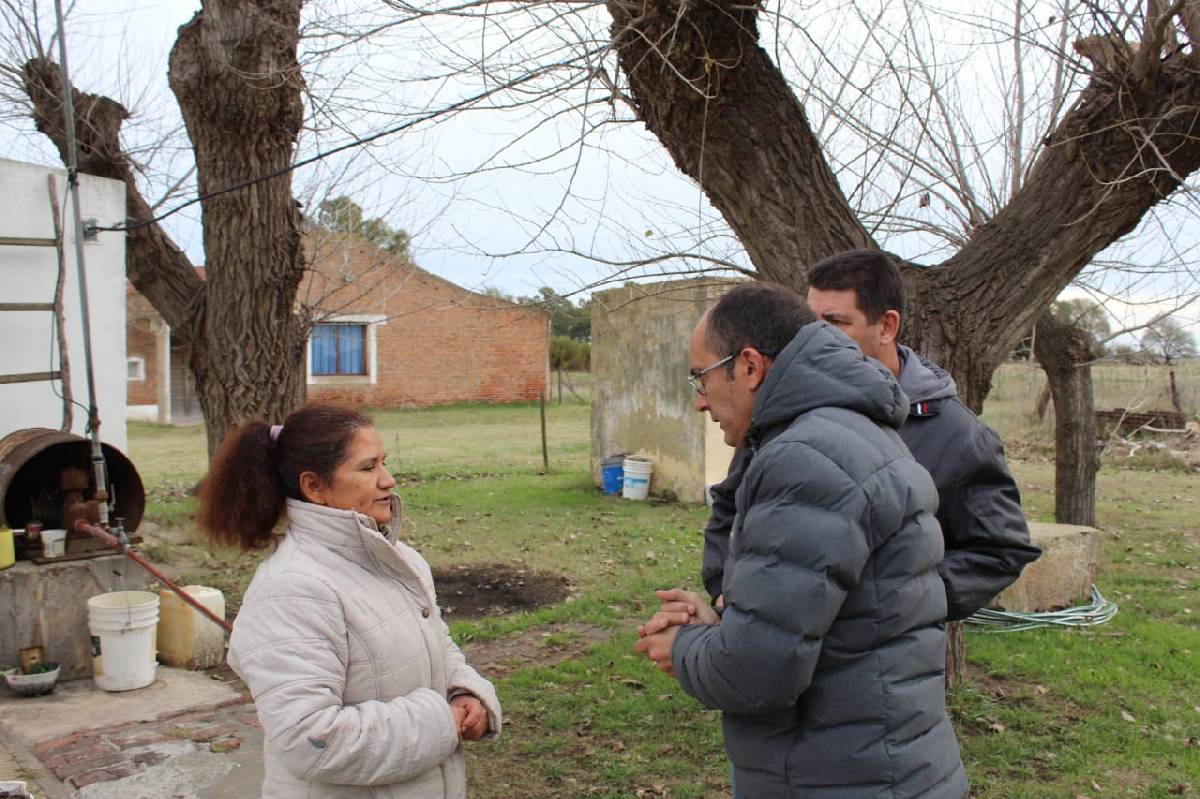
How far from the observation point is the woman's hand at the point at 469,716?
7.79 ft

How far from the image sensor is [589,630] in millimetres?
6797

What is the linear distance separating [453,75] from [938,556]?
365cm

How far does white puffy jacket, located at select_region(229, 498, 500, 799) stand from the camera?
2057mm

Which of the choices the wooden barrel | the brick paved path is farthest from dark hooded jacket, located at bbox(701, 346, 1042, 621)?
the wooden barrel

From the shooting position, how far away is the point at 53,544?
559 centimetres

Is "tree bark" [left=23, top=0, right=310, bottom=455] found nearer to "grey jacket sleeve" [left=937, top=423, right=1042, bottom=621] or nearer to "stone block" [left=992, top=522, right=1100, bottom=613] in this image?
→ "grey jacket sleeve" [left=937, top=423, right=1042, bottom=621]

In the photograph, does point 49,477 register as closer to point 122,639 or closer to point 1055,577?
point 122,639

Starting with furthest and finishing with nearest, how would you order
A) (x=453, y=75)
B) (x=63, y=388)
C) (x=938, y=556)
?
(x=63, y=388) < (x=453, y=75) < (x=938, y=556)

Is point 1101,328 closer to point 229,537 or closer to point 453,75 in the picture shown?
point 453,75

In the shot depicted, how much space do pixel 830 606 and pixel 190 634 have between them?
5.15 meters

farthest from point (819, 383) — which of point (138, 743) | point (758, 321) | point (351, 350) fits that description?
point (351, 350)

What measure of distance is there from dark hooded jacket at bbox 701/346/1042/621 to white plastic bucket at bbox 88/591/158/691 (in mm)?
3849

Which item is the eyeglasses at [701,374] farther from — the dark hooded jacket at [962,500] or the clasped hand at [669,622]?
the dark hooded jacket at [962,500]

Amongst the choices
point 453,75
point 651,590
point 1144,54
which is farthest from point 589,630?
point 1144,54
